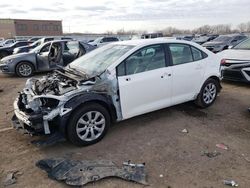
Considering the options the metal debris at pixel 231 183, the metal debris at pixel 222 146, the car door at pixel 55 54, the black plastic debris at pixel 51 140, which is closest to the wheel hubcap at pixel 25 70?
the car door at pixel 55 54

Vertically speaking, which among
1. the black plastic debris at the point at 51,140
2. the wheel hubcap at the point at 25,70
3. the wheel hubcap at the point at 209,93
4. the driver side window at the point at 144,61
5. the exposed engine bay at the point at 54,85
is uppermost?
the driver side window at the point at 144,61

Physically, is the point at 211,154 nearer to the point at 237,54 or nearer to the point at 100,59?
the point at 100,59

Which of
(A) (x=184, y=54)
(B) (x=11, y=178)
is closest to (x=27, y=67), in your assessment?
(A) (x=184, y=54)

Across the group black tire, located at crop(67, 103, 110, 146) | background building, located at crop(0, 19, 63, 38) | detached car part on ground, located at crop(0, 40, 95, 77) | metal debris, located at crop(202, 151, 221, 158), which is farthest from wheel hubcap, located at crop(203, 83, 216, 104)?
background building, located at crop(0, 19, 63, 38)

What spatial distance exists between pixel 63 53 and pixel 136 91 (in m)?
7.01

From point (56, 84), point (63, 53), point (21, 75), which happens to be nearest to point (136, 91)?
point (56, 84)

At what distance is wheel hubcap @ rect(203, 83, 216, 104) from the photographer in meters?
5.99

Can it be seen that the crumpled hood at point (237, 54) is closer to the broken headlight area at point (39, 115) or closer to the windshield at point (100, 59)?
the windshield at point (100, 59)

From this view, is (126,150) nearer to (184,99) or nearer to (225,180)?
(225,180)

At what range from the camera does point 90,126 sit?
4.34m

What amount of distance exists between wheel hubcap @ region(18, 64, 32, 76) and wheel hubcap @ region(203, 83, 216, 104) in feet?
26.5

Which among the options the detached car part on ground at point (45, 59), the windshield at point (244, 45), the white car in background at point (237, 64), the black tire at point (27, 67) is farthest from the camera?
the black tire at point (27, 67)

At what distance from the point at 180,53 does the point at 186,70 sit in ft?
1.22

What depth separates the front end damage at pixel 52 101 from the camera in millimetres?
4047
